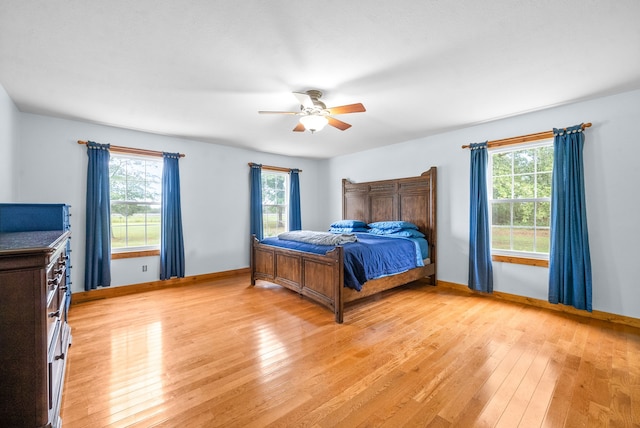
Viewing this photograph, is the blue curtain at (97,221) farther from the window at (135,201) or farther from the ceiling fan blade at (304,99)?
the ceiling fan blade at (304,99)

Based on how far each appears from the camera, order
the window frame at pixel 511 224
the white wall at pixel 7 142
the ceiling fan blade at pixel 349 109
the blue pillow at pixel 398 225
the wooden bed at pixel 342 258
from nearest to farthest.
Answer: the ceiling fan blade at pixel 349 109, the white wall at pixel 7 142, the wooden bed at pixel 342 258, the window frame at pixel 511 224, the blue pillow at pixel 398 225

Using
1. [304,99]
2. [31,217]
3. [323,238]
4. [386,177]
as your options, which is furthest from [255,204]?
[31,217]

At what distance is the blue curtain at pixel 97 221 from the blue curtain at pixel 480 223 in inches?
205

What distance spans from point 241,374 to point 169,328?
1.28 m

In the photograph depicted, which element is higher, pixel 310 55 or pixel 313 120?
pixel 310 55

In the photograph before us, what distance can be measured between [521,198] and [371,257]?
224cm

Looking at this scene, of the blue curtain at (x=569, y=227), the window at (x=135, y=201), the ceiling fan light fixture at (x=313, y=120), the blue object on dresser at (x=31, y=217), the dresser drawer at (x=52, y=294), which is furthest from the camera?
the window at (x=135, y=201)

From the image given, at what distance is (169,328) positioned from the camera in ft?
9.48

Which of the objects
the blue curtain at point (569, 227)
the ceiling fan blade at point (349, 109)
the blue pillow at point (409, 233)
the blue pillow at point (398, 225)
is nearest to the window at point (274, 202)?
the blue pillow at point (398, 225)

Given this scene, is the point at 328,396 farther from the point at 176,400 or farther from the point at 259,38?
the point at 259,38

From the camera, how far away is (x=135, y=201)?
4.27 m

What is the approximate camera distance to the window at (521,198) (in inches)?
141

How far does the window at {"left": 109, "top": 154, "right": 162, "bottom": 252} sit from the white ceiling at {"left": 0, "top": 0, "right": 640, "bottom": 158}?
859mm

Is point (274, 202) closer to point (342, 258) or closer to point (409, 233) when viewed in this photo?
point (409, 233)
